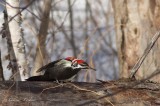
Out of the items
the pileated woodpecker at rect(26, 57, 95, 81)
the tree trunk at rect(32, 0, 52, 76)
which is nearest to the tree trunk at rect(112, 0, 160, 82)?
the tree trunk at rect(32, 0, 52, 76)

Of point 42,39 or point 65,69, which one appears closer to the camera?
point 65,69

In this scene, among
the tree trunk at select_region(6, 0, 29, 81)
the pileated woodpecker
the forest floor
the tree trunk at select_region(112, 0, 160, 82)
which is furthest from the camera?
the tree trunk at select_region(112, 0, 160, 82)

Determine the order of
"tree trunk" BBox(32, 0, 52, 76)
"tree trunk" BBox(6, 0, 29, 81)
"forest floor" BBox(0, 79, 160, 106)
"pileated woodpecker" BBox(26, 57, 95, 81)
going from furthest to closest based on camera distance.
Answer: "tree trunk" BBox(32, 0, 52, 76) < "tree trunk" BBox(6, 0, 29, 81) < "pileated woodpecker" BBox(26, 57, 95, 81) < "forest floor" BBox(0, 79, 160, 106)

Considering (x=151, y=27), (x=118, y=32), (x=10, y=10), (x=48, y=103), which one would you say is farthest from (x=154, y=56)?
(x=48, y=103)

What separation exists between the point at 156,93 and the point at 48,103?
0.47 meters

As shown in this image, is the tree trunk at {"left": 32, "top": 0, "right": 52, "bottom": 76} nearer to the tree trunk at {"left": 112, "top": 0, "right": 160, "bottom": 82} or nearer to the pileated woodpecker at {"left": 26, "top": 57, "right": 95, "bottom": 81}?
the tree trunk at {"left": 112, "top": 0, "right": 160, "bottom": 82}

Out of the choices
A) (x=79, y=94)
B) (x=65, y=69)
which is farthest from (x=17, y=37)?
(x=79, y=94)

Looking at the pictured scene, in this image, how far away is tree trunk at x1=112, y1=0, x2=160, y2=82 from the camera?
3.11 metres

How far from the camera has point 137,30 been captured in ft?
10.5

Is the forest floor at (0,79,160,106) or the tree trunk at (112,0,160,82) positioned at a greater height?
the tree trunk at (112,0,160,82)

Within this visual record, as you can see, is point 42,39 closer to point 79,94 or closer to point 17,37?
point 17,37

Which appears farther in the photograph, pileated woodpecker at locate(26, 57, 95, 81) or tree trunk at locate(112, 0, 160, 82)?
tree trunk at locate(112, 0, 160, 82)

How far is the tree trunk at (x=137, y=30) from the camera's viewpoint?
3.11 meters

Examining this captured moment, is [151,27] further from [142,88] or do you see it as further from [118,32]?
[142,88]
